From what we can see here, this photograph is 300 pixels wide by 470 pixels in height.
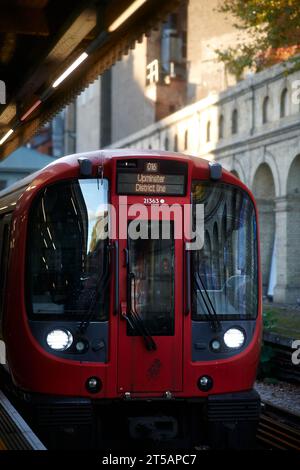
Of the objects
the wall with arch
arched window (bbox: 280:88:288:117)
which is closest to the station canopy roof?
the wall with arch

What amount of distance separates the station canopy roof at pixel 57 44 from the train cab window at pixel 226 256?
165 cm

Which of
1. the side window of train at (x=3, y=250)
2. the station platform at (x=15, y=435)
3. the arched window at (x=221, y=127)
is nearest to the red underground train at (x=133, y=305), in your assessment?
the station platform at (x=15, y=435)

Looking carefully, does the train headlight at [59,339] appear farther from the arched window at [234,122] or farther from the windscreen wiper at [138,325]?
the arched window at [234,122]

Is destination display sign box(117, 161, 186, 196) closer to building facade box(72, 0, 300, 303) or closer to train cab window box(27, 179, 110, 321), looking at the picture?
train cab window box(27, 179, 110, 321)

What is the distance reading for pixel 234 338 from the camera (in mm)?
9633

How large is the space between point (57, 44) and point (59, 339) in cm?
→ 261

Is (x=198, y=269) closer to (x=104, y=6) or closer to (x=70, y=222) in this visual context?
(x=70, y=222)

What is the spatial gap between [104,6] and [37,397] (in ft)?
11.5

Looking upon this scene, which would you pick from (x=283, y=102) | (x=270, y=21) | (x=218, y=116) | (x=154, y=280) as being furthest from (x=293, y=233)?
(x=154, y=280)

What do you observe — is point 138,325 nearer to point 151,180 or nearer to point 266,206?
point 151,180

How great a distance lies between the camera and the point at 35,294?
943 cm

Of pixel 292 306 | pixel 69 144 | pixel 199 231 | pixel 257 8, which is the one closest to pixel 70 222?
pixel 199 231

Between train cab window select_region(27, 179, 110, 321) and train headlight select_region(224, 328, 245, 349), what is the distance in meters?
1.17

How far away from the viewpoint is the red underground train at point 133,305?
9273mm
